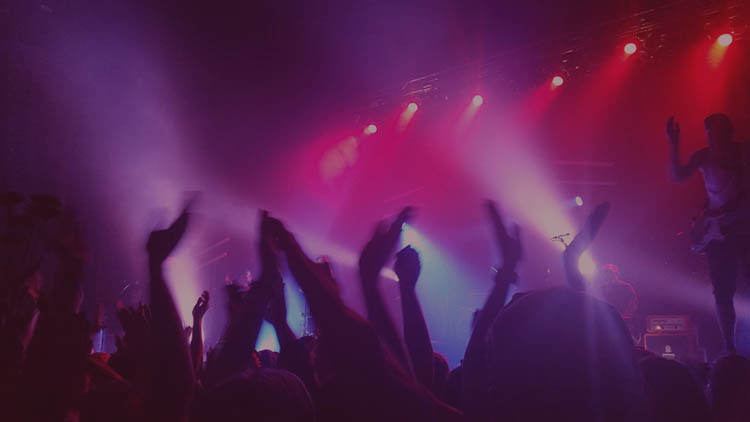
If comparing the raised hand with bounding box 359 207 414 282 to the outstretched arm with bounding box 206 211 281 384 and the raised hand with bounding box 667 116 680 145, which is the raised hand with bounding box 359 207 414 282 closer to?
the outstretched arm with bounding box 206 211 281 384

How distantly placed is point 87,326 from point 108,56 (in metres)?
8.75

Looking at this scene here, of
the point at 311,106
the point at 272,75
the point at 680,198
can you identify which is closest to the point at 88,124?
the point at 272,75

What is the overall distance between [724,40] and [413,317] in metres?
7.95

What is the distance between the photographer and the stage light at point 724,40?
24.1 feet

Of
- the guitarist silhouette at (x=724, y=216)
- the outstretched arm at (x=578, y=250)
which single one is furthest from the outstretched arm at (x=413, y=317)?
the guitarist silhouette at (x=724, y=216)

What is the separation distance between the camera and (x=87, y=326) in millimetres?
1532

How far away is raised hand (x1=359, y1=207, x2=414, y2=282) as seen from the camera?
180 centimetres

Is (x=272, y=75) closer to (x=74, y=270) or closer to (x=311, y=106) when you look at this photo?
(x=311, y=106)

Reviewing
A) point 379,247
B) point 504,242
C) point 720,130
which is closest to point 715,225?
point 720,130

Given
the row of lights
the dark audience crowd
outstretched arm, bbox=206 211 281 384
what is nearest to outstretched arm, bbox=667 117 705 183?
the dark audience crowd

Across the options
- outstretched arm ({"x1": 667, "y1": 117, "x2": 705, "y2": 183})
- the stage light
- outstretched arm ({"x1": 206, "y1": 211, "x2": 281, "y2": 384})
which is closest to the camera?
outstretched arm ({"x1": 206, "y1": 211, "x2": 281, "y2": 384})

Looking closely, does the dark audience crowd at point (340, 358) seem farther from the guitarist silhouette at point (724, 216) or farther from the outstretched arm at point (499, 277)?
the guitarist silhouette at point (724, 216)

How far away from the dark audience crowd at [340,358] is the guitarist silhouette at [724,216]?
71.9 inches

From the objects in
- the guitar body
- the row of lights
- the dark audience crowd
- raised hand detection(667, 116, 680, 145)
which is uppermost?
the row of lights
